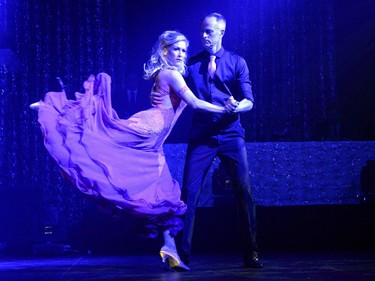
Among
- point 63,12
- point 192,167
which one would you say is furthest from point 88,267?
point 63,12

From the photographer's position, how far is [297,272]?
4.17 m

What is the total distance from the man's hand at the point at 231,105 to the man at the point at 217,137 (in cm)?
11

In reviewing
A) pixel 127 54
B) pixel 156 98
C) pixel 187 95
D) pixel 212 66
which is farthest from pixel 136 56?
pixel 187 95

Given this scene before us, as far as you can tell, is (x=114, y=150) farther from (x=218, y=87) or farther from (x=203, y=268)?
(x=203, y=268)

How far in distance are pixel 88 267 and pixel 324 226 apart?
108 inches

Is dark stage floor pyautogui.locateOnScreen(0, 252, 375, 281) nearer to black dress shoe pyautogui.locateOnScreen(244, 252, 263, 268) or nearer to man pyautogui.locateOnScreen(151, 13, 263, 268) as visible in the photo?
black dress shoe pyautogui.locateOnScreen(244, 252, 263, 268)

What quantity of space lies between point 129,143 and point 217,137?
649mm

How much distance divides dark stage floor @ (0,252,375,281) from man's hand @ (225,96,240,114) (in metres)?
1.09

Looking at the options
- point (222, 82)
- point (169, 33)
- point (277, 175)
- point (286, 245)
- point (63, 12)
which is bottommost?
point (286, 245)

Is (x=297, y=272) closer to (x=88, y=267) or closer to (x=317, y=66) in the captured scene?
(x=88, y=267)

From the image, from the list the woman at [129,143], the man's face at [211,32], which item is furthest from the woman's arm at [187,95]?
the man's face at [211,32]

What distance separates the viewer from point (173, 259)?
Answer: 172 inches

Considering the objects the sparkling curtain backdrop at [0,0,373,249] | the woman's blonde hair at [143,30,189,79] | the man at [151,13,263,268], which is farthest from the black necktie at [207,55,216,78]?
the sparkling curtain backdrop at [0,0,373,249]

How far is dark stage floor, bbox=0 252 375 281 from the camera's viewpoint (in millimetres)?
3990
